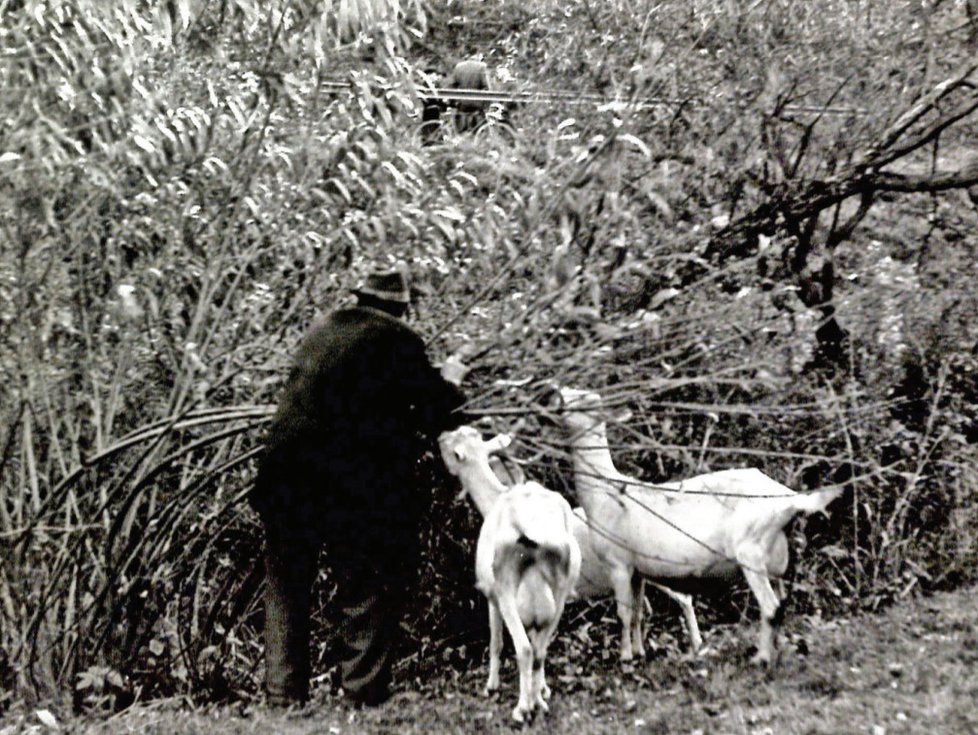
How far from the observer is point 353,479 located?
23.7ft

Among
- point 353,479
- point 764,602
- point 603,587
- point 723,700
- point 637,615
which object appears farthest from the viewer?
point 603,587

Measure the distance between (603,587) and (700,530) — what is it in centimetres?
89

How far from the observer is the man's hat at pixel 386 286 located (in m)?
7.17

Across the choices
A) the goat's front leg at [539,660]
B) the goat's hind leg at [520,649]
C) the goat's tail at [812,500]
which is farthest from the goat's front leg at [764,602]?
the goat's hind leg at [520,649]

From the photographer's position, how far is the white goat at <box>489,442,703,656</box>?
347 inches

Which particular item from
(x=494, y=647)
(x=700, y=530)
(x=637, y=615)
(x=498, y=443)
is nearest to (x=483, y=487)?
(x=498, y=443)

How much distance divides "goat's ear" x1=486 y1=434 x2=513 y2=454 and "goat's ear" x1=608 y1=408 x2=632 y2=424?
46 centimetres

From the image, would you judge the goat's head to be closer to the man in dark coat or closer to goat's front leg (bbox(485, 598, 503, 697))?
the man in dark coat

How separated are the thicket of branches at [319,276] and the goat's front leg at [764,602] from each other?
0.67 meters

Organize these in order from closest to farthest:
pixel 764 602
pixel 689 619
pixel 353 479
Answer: pixel 353 479 → pixel 764 602 → pixel 689 619

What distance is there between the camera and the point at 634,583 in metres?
8.96

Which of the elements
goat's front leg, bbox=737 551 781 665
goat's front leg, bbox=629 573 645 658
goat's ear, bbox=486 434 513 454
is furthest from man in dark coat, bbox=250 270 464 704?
→ goat's front leg, bbox=737 551 781 665

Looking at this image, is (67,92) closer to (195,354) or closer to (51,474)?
(195,354)

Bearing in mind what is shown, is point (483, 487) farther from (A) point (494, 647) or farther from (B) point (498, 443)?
(A) point (494, 647)
